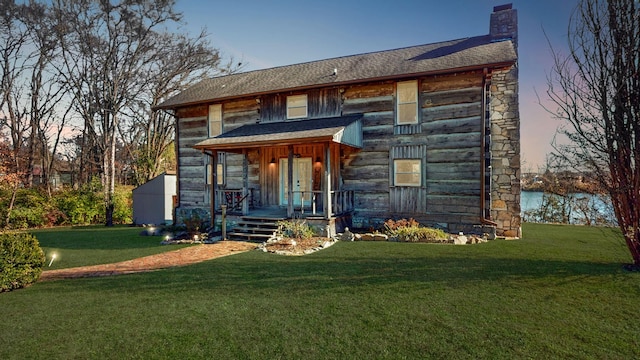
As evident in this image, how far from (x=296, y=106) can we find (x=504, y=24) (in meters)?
9.01

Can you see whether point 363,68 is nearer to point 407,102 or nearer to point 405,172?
point 407,102

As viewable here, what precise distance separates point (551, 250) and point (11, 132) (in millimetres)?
31954

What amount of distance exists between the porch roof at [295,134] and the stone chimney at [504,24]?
648cm

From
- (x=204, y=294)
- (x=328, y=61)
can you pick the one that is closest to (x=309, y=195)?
(x=328, y=61)

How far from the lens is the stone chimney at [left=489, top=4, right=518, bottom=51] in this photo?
1245 cm

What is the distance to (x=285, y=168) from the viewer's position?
556 inches

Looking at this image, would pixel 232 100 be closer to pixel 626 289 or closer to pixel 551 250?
pixel 551 250

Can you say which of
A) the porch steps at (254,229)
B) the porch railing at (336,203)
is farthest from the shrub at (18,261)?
the porch railing at (336,203)

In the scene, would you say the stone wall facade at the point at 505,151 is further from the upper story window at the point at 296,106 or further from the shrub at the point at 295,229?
the upper story window at the point at 296,106

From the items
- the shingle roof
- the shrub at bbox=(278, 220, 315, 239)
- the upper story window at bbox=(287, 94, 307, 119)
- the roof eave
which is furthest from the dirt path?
the shingle roof

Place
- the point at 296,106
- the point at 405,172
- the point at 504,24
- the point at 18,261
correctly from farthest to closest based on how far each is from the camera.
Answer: the point at 296,106 → the point at 504,24 → the point at 405,172 → the point at 18,261

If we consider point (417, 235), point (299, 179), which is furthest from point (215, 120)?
point (417, 235)

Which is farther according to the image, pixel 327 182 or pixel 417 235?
pixel 327 182

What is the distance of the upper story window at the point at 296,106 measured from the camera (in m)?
13.7
